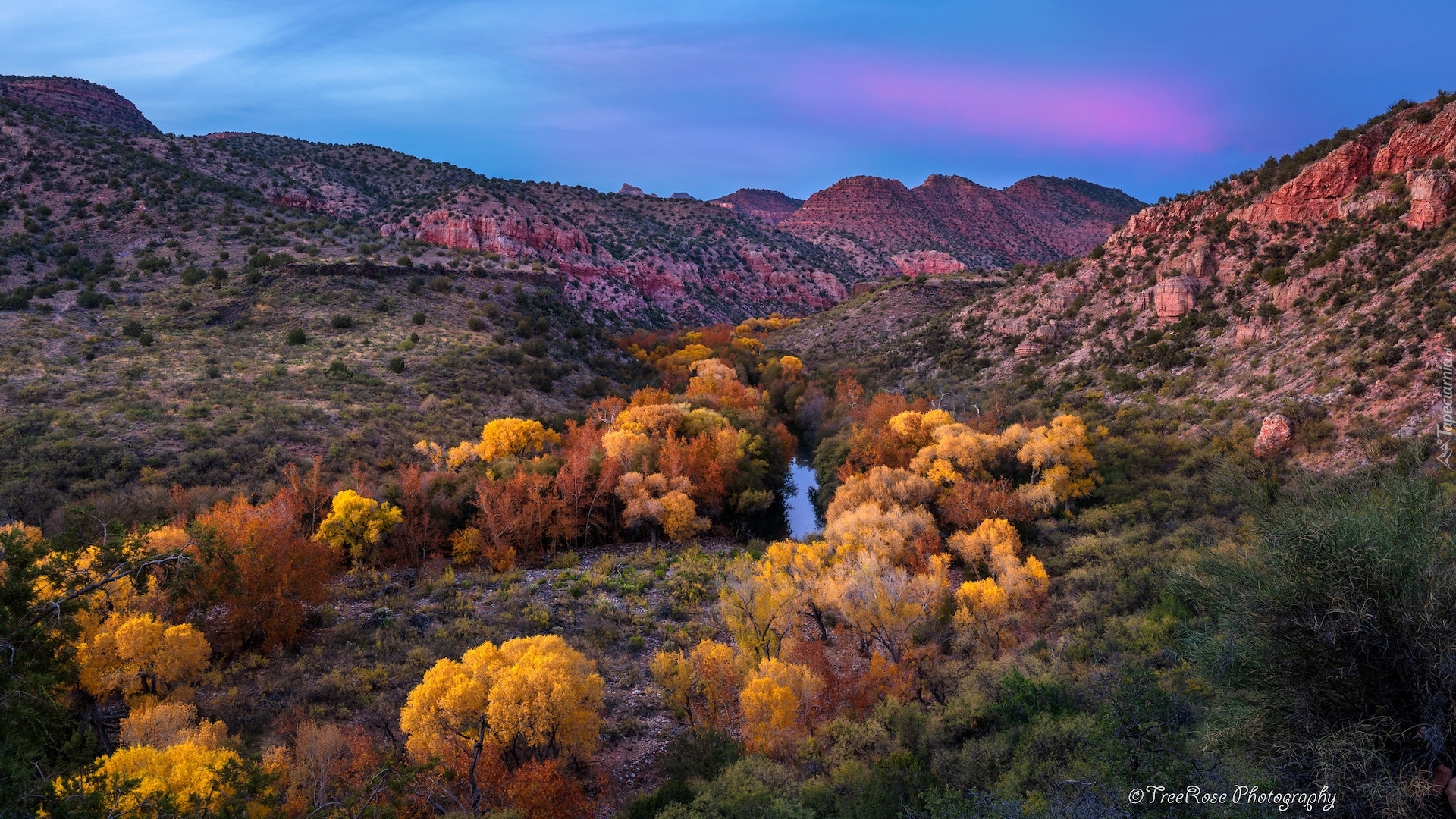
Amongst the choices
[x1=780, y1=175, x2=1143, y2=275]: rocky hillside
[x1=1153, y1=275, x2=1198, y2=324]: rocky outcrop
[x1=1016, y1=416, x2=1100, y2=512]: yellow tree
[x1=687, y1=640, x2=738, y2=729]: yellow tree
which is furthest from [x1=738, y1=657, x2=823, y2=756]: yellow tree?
[x1=780, y1=175, x2=1143, y2=275]: rocky hillside

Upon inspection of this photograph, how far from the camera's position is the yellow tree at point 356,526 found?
26.0m

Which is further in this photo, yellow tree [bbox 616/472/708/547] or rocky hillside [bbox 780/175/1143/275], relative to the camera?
rocky hillside [bbox 780/175/1143/275]

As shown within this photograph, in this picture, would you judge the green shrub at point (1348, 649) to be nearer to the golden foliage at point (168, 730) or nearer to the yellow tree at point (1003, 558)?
the yellow tree at point (1003, 558)

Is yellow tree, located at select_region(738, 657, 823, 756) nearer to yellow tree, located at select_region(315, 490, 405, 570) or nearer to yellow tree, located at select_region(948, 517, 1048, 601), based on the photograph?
yellow tree, located at select_region(948, 517, 1048, 601)

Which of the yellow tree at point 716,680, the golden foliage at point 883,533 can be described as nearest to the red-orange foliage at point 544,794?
the yellow tree at point 716,680

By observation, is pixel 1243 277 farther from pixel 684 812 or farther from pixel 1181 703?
pixel 684 812

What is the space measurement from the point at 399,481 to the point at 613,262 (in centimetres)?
6768

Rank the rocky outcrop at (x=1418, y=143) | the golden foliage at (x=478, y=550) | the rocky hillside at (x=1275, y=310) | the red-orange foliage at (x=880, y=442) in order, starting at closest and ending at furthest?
the rocky hillside at (x=1275, y=310)
the golden foliage at (x=478, y=550)
the rocky outcrop at (x=1418, y=143)
the red-orange foliage at (x=880, y=442)

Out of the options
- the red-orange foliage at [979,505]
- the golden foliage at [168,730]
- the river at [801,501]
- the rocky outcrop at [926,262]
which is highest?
the rocky outcrop at [926,262]

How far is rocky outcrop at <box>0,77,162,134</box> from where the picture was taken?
290 ft

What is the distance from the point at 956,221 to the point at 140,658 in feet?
528

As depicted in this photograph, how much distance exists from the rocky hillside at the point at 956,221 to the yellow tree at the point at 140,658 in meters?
125

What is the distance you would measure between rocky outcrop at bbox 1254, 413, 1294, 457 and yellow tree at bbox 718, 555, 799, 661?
62.3ft

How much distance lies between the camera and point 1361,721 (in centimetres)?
738
